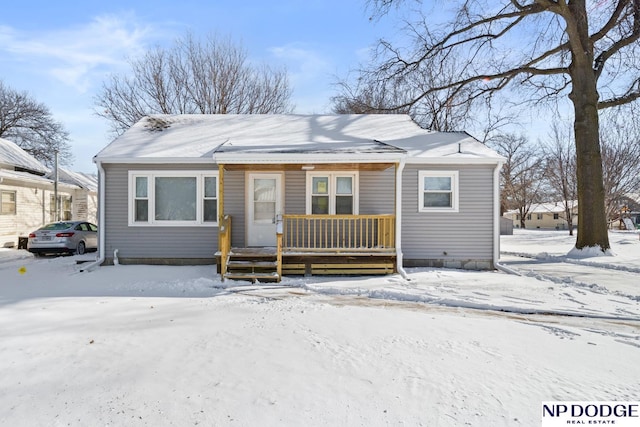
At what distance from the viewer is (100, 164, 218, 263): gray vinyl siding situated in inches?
369

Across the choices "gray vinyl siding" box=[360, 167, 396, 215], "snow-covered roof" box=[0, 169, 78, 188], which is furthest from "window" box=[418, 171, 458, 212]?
"snow-covered roof" box=[0, 169, 78, 188]

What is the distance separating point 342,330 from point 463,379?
1.66 m

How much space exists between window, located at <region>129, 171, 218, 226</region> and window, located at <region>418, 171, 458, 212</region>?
5345mm

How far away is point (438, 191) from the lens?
9.52m

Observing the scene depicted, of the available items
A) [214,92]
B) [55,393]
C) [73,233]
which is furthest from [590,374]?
[214,92]

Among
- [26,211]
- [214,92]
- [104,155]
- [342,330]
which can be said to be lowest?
[342,330]

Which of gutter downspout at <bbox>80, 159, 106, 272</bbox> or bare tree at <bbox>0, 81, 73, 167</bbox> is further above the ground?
bare tree at <bbox>0, 81, 73, 167</bbox>

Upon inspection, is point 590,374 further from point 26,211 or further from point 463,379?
point 26,211

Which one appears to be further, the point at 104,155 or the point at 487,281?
the point at 104,155

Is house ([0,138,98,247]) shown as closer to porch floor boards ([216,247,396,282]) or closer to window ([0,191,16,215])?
window ([0,191,16,215])

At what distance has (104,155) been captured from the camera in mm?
9109

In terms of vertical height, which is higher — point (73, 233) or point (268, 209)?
point (268, 209)

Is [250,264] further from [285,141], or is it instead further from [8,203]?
[8,203]

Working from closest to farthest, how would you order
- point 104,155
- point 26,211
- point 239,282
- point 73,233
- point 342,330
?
point 342,330 < point 239,282 < point 104,155 < point 73,233 < point 26,211
